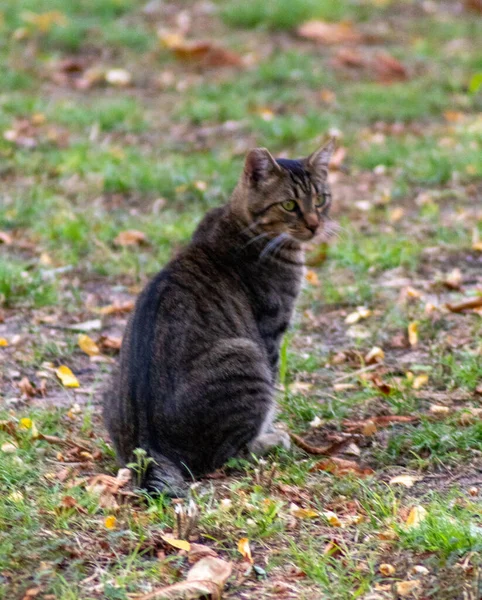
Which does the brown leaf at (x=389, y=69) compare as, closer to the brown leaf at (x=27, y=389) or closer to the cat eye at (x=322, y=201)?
the cat eye at (x=322, y=201)

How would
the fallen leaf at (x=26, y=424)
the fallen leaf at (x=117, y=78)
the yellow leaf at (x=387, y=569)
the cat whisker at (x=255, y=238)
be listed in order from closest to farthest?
1. the yellow leaf at (x=387, y=569)
2. the fallen leaf at (x=26, y=424)
3. the cat whisker at (x=255, y=238)
4. the fallen leaf at (x=117, y=78)

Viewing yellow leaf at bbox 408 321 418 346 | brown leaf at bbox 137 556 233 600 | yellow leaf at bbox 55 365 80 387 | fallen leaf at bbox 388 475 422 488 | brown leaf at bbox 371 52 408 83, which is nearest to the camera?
brown leaf at bbox 137 556 233 600

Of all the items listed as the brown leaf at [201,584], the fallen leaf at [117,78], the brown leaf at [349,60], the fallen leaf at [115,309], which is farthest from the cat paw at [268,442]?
the brown leaf at [349,60]

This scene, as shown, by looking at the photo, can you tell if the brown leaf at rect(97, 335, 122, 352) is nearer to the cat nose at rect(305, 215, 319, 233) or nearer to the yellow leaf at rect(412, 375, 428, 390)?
the cat nose at rect(305, 215, 319, 233)

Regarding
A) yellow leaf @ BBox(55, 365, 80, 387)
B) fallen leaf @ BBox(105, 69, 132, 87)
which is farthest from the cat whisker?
fallen leaf @ BBox(105, 69, 132, 87)

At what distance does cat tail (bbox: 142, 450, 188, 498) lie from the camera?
11.6ft

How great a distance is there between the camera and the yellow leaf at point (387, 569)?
308 cm

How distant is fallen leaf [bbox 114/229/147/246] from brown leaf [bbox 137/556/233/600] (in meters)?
3.42

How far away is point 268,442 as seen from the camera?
4.00 metres

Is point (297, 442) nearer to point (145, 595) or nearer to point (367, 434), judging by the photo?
point (367, 434)

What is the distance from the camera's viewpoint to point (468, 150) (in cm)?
750

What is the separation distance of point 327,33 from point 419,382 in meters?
6.47

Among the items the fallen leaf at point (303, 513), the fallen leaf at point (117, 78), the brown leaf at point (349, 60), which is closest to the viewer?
the fallen leaf at point (303, 513)

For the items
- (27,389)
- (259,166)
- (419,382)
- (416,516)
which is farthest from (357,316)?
(416,516)
